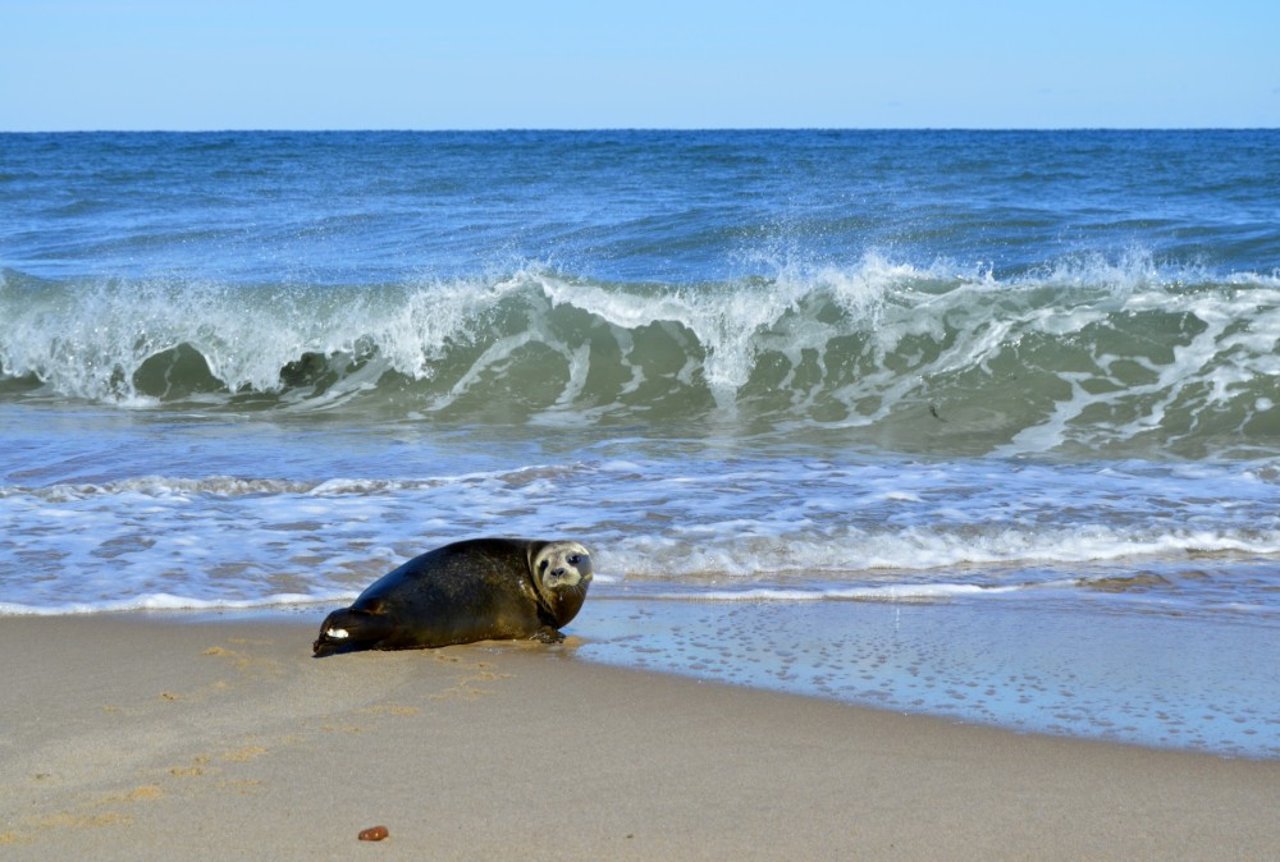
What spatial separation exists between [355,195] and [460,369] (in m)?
11.7

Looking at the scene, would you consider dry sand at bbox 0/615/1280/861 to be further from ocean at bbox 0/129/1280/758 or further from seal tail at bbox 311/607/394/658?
ocean at bbox 0/129/1280/758

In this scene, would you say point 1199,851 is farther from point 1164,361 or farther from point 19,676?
point 1164,361

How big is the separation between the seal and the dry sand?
0.57 feet

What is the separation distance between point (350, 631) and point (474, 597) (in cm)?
45

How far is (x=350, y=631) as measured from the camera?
474 cm

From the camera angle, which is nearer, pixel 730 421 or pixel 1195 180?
pixel 730 421

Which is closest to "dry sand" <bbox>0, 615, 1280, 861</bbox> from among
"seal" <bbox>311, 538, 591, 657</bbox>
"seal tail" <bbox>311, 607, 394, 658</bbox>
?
"seal tail" <bbox>311, 607, 394, 658</bbox>

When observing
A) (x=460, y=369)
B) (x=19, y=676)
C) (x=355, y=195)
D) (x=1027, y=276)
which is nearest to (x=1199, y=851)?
(x=19, y=676)

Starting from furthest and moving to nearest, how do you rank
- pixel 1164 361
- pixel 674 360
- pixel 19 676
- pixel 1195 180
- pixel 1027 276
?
pixel 1195 180, pixel 1027 276, pixel 674 360, pixel 1164 361, pixel 19 676

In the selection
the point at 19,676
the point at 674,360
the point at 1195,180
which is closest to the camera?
the point at 19,676

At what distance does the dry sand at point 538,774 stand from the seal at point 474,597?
175mm

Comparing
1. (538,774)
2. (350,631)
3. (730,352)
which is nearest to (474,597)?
(350,631)

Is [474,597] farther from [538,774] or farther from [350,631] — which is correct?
[538,774]

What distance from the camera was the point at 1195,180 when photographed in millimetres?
22859
